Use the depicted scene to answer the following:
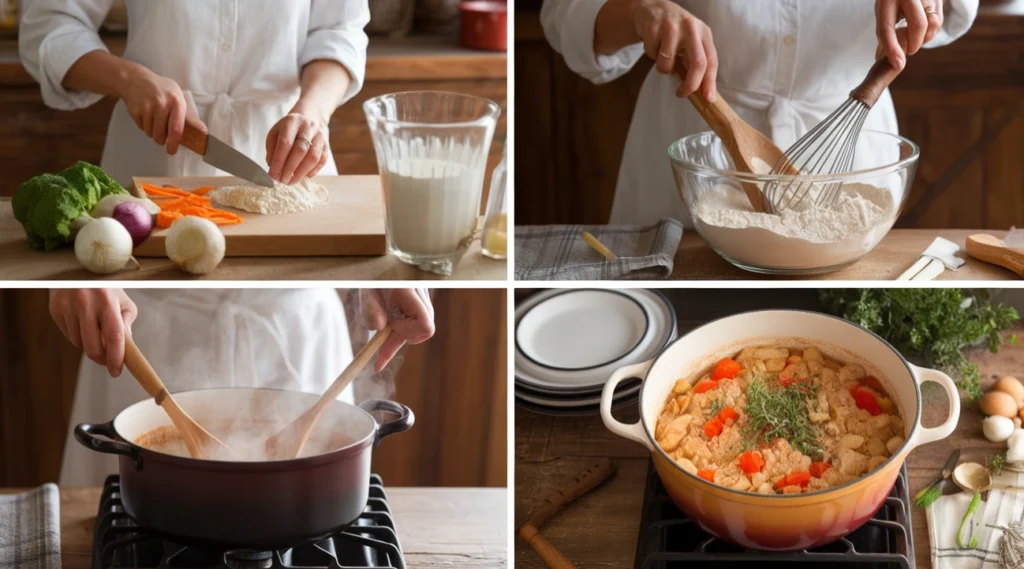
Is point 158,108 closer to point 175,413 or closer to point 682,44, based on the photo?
point 175,413

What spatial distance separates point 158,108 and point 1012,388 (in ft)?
3.05

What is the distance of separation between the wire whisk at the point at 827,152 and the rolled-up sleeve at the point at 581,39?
0.26m

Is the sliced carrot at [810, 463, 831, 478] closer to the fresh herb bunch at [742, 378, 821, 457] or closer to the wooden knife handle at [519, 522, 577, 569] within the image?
the fresh herb bunch at [742, 378, 821, 457]

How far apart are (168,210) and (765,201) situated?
1.86 feet

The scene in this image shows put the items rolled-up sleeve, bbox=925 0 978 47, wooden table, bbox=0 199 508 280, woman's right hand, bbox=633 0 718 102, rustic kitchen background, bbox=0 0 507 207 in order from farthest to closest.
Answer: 1. rustic kitchen background, bbox=0 0 507 207
2. rolled-up sleeve, bbox=925 0 978 47
3. woman's right hand, bbox=633 0 718 102
4. wooden table, bbox=0 199 508 280

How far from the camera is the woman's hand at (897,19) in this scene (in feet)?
2.78

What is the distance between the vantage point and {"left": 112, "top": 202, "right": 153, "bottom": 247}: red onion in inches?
31.4

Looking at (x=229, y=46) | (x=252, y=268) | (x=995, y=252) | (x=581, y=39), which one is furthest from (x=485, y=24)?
(x=995, y=252)

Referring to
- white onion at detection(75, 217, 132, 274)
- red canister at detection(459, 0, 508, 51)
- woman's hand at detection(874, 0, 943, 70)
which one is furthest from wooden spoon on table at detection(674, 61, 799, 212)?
red canister at detection(459, 0, 508, 51)

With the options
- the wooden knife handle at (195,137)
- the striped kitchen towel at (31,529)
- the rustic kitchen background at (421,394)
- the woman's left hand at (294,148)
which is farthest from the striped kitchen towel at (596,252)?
the rustic kitchen background at (421,394)

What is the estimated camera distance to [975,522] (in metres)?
0.79

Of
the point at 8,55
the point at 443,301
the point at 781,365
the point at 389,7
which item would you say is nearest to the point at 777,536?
the point at 781,365

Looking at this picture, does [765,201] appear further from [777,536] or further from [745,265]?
[777,536]

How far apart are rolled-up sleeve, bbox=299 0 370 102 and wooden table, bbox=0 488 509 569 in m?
0.45
